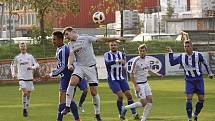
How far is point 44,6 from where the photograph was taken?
5588 cm

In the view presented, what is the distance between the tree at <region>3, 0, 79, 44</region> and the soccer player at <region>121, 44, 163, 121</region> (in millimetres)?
34954

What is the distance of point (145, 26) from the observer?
86.6 meters

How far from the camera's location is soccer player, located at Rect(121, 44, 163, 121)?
17609 millimetres

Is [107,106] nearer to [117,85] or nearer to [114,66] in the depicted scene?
[114,66]

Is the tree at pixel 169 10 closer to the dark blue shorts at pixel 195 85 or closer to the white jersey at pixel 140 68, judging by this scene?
the white jersey at pixel 140 68

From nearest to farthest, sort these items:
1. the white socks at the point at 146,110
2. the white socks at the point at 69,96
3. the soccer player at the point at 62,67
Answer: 1. the white socks at the point at 69,96
2. the soccer player at the point at 62,67
3. the white socks at the point at 146,110

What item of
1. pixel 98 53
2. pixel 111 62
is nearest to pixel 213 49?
pixel 98 53

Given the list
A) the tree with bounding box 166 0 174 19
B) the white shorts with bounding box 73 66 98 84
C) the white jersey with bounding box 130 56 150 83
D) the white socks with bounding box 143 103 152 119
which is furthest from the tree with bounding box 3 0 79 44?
the white shorts with bounding box 73 66 98 84

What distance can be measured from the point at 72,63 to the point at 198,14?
199 feet

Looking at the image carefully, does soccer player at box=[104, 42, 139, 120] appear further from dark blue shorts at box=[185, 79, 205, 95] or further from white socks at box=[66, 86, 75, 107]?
white socks at box=[66, 86, 75, 107]

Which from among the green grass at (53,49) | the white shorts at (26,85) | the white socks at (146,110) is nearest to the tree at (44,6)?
the green grass at (53,49)

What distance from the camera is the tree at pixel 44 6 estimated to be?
5541cm

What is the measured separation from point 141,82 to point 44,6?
38.8 metres

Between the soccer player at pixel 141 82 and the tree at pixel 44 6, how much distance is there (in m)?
35.0
